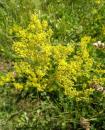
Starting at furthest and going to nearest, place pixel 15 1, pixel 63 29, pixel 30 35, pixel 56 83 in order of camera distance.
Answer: pixel 15 1 < pixel 63 29 < pixel 56 83 < pixel 30 35

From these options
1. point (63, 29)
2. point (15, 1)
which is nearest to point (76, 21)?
point (63, 29)

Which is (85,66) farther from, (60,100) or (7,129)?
(7,129)

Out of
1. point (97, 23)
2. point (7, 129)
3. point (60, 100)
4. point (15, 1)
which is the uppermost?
point (15, 1)

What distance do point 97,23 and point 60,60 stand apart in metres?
1.17

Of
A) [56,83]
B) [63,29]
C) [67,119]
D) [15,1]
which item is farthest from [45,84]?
[15,1]

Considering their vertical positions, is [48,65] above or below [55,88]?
above

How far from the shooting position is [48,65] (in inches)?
142

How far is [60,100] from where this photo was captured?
11.7ft

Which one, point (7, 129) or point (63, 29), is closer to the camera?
point (7, 129)

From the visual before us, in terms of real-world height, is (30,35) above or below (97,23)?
below

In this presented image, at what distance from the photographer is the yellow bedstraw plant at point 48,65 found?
3.38 metres

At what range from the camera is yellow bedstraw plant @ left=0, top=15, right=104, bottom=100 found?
3.38 meters

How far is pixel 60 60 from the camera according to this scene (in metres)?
3.39

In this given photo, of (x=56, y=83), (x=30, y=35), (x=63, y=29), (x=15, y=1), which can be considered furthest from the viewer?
(x=15, y=1)
